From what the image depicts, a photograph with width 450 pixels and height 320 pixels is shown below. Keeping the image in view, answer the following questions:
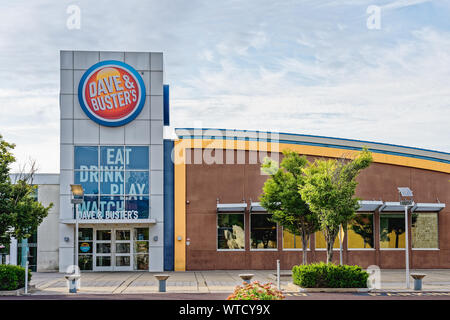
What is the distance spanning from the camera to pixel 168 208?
109 feet

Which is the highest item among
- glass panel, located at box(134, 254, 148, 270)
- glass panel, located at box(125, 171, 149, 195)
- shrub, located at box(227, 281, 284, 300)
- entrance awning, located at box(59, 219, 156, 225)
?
glass panel, located at box(125, 171, 149, 195)

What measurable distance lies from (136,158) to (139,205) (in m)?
2.59

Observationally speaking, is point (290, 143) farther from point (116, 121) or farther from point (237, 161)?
point (116, 121)

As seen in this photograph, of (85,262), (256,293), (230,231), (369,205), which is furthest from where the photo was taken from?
(230,231)

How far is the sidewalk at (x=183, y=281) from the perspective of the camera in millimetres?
23828

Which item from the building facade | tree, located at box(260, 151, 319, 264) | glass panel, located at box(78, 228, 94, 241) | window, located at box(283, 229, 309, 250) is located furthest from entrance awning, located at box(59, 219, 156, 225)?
window, located at box(283, 229, 309, 250)

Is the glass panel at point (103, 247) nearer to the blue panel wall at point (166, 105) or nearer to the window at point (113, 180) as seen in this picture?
the window at point (113, 180)

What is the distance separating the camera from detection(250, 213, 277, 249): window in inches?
1302

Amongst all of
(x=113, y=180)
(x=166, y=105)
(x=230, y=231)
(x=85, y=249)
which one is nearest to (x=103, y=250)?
(x=85, y=249)

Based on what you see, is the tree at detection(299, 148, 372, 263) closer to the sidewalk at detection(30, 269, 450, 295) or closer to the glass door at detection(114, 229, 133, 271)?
the sidewalk at detection(30, 269, 450, 295)

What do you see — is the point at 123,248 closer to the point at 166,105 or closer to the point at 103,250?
the point at 103,250

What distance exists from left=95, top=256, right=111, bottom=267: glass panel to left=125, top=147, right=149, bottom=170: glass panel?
5.03 m

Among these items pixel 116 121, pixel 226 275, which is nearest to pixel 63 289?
pixel 226 275

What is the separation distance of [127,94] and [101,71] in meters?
1.89
